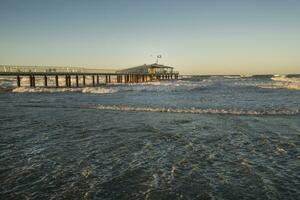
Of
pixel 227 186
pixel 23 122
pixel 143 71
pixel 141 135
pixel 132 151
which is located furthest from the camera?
pixel 143 71

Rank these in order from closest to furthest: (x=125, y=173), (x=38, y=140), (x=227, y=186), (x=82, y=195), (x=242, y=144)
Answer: (x=82, y=195) → (x=227, y=186) → (x=125, y=173) → (x=242, y=144) → (x=38, y=140)

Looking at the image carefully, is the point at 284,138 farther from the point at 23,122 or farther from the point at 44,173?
the point at 23,122

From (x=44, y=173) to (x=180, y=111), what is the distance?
10.5m

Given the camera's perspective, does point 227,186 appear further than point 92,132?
No

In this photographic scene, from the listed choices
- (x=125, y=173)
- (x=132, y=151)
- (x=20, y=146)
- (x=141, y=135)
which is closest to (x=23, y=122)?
(x=20, y=146)

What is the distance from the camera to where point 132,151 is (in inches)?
294

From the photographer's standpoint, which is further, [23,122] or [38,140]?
[23,122]

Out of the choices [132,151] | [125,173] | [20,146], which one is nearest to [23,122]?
[20,146]

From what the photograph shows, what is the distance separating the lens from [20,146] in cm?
794

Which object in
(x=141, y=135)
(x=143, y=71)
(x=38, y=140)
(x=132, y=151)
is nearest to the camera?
(x=132, y=151)

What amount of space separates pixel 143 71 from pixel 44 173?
7474 centimetres

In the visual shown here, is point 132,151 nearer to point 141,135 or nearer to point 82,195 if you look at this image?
point 141,135

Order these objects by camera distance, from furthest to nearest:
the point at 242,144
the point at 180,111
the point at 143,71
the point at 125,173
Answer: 1. the point at 143,71
2. the point at 180,111
3. the point at 242,144
4. the point at 125,173

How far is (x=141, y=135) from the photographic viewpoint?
940 centimetres
